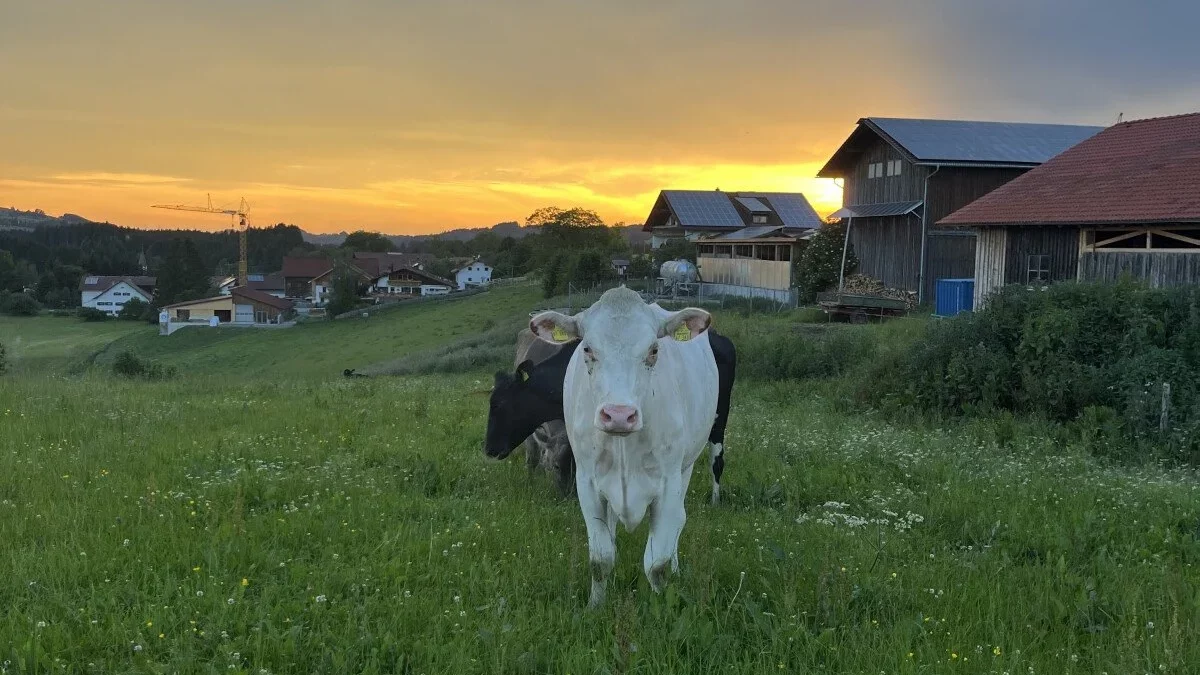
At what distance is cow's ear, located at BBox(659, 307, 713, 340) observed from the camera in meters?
5.53

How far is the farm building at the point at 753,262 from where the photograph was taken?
131ft

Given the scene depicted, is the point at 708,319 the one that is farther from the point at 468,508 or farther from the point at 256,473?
the point at 256,473

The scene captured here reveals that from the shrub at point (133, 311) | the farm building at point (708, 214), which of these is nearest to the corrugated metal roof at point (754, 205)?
the farm building at point (708, 214)

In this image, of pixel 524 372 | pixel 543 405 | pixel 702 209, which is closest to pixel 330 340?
pixel 702 209

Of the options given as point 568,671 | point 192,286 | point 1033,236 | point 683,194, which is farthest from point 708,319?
point 192,286

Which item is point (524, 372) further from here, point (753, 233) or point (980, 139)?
point (753, 233)

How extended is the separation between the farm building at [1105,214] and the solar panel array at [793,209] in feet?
125

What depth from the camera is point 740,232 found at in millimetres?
47688

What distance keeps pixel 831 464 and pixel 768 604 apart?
185 inches

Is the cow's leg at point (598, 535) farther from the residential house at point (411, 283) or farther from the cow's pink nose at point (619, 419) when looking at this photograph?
the residential house at point (411, 283)

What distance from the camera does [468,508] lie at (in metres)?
7.54

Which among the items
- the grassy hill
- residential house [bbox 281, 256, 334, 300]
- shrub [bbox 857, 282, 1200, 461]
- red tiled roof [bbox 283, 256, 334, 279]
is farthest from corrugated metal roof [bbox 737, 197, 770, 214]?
red tiled roof [bbox 283, 256, 334, 279]

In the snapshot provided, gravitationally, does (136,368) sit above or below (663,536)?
below

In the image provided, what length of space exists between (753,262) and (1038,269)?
19.1 metres
